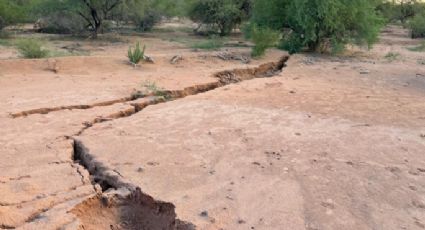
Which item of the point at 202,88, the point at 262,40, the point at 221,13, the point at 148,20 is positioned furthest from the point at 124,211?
the point at 148,20

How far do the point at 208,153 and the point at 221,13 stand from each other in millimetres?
15010

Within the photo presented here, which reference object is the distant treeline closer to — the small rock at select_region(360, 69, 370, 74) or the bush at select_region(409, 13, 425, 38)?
the bush at select_region(409, 13, 425, 38)

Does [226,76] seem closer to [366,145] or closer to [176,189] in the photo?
[366,145]

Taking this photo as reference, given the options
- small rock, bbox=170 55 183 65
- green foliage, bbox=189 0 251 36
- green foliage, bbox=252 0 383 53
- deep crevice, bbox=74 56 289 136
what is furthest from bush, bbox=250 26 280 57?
green foliage, bbox=189 0 251 36

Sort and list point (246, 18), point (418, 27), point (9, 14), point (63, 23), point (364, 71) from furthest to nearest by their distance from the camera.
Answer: point (418, 27)
point (246, 18)
point (63, 23)
point (9, 14)
point (364, 71)

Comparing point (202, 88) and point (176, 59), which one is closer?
point (202, 88)

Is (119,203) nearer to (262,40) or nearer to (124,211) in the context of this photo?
(124,211)

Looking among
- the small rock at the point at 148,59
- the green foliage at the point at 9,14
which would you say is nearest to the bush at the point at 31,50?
the small rock at the point at 148,59

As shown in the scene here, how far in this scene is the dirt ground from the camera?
13.1ft

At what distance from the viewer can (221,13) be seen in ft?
64.6

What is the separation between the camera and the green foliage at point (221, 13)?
65.3 feet

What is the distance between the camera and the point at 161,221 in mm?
4082

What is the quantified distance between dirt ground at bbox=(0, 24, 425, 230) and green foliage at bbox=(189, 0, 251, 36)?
34.8ft

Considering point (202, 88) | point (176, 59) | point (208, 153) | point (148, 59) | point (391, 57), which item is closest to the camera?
point (208, 153)
